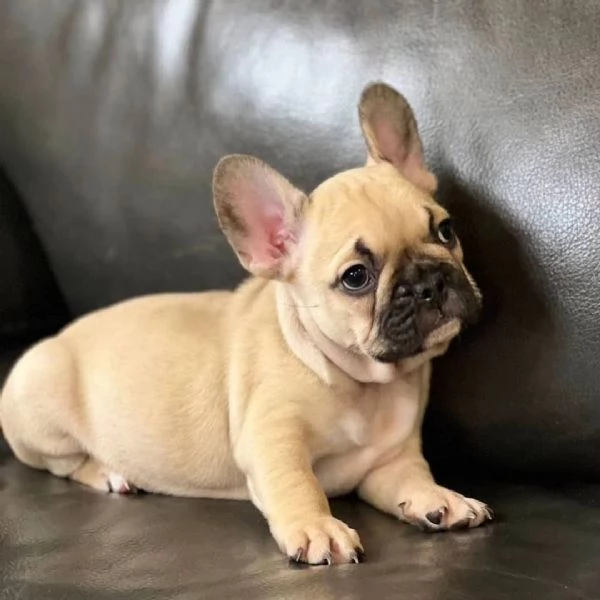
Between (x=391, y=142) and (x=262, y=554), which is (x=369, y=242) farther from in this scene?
(x=262, y=554)

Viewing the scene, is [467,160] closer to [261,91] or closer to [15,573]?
[261,91]

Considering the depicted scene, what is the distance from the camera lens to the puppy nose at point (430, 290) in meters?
1.24

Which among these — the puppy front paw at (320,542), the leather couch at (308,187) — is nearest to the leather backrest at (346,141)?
the leather couch at (308,187)

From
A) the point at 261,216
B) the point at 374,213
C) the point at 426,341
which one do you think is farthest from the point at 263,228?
the point at 426,341

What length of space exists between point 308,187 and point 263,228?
7.7 inches

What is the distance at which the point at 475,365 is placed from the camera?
1.39m

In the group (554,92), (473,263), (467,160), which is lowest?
(473,263)

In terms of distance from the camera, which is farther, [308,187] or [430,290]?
[308,187]

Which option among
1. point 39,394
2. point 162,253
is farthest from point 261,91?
point 39,394

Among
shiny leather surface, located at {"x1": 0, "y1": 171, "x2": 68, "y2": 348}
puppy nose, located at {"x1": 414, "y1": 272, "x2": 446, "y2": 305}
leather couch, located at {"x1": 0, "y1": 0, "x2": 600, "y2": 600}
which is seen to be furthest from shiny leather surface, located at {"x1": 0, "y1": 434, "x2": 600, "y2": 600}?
shiny leather surface, located at {"x1": 0, "y1": 171, "x2": 68, "y2": 348}

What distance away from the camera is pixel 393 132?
140 cm

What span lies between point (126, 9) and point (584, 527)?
1.11m

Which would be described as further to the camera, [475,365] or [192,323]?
[192,323]

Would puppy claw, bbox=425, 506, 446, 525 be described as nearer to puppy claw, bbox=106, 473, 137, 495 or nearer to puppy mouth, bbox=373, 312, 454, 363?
puppy mouth, bbox=373, 312, 454, 363
